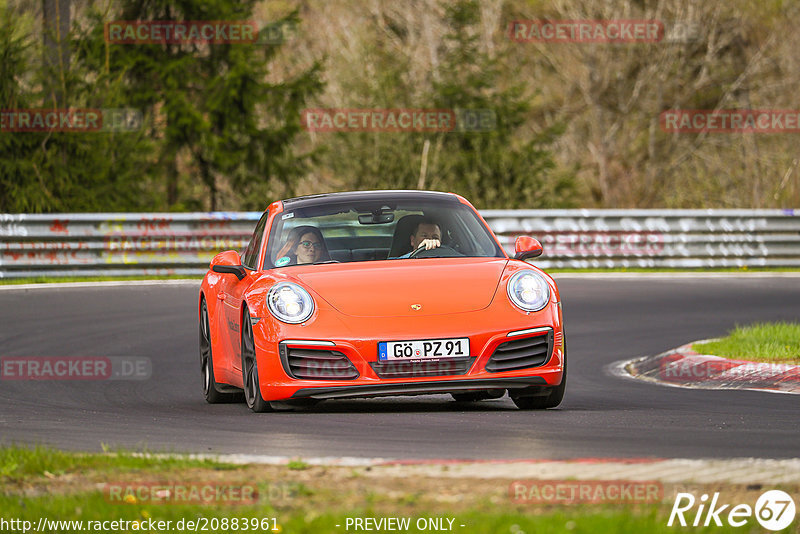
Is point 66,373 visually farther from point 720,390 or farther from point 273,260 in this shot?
point 720,390

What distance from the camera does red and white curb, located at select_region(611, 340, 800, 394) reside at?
11484 millimetres

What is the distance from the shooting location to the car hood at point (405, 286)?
8875 mm

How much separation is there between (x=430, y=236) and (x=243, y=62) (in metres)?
22.1

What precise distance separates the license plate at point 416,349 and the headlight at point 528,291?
1.77 ft

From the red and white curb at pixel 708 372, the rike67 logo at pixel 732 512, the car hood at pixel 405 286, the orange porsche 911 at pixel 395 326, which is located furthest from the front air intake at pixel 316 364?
the red and white curb at pixel 708 372

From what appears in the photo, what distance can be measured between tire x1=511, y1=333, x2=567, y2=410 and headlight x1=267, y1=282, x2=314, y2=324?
1628mm

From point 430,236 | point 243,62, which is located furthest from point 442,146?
point 430,236

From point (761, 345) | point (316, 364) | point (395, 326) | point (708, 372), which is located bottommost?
point (708, 372)

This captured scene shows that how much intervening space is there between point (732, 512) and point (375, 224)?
528 centimetres

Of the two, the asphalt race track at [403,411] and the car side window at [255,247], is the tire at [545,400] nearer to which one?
the asphalt race track at [403,411]

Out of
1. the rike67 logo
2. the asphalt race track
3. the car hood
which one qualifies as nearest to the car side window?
the car hood

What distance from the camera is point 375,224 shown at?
33.6ft

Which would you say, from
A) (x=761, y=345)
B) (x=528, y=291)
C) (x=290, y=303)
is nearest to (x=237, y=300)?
(x=290, y=303)

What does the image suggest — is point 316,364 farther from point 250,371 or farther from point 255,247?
point 255,247
